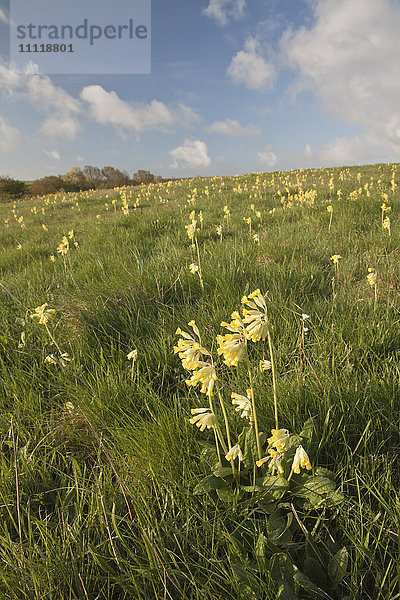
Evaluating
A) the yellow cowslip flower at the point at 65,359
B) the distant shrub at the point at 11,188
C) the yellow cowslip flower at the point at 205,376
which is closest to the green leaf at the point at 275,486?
the yellow cowslip flower at the point at 205,376

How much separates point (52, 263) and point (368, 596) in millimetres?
4612

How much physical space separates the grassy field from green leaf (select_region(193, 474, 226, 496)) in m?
0.02

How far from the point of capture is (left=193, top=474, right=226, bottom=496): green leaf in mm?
1233

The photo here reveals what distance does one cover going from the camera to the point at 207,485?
1.24 m

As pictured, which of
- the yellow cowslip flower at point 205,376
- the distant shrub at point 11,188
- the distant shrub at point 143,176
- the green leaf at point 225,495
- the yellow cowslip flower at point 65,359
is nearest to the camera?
the yellow cowslip flower at point 205,376

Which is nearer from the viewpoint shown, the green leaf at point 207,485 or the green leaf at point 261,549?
the green leaf at point 261,549

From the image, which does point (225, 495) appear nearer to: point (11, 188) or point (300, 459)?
point (300, 459)

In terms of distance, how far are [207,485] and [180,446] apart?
25 cm

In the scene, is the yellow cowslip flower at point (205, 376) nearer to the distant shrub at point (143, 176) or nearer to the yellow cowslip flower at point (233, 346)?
the yellow cowslip flower at point (233, 346)

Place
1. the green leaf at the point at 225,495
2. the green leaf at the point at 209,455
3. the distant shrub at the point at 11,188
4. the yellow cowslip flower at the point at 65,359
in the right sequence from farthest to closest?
the distant shrub at the point at 11,188
the yellow cowslip flower at the point at 65,359
the green leaf at the point at 209,455
the green leaf at the point at 225,495

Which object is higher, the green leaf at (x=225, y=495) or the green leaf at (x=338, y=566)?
the green leaf at (x=225, y=495)

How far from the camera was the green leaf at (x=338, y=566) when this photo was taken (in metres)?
1.00

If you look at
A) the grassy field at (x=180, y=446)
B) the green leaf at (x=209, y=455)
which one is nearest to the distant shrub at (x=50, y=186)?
the grassy field at (x=180, y=446)

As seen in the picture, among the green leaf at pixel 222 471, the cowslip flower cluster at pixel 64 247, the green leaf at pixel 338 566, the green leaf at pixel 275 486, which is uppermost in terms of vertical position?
the cowslip flower cluster at pixel 64 247
